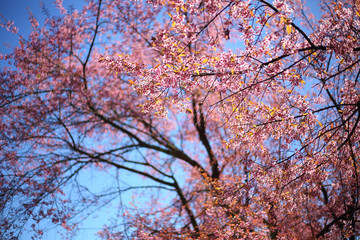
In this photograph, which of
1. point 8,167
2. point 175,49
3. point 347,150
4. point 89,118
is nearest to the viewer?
Answer: point 175,49

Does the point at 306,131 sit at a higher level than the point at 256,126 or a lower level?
lower

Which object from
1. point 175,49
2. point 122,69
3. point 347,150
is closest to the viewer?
point 175,49

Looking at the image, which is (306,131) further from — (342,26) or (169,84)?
(169,84)

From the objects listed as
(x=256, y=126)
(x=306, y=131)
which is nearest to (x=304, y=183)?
(x=306, y=131)

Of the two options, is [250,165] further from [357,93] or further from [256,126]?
[357,93]

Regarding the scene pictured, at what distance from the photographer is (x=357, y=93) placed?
4223 millimetres

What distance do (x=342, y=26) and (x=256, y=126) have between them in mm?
1760

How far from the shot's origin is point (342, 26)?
3.39 metres

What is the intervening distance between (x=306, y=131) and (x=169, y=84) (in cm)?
228

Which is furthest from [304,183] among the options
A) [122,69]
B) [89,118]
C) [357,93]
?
[89,118]

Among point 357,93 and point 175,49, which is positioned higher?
point 175,49

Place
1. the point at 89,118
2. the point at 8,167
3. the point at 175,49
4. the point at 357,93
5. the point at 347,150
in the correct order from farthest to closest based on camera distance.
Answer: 1. the point at 89,118
2. the point at 8,167
3. the point at 347,150
4. the point at 357,93
5. the point at 175,49

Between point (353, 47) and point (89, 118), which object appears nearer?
point (353, 47)

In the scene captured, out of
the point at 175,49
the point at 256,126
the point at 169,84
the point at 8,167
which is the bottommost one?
the point at 256,126
